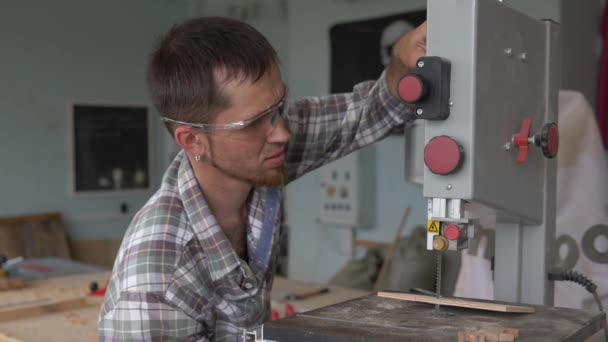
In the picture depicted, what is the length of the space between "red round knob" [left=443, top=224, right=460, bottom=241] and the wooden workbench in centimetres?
107

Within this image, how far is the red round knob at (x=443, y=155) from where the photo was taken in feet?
3.18

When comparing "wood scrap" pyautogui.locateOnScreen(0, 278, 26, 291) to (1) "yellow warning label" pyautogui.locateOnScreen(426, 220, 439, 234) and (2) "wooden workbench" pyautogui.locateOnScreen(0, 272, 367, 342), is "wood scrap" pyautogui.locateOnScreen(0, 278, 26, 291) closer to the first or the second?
(2) "wooden workbench" pyautogui.locateOnScreen(0, 272, 367, 342)

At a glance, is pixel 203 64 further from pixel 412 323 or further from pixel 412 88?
pixel 412 323

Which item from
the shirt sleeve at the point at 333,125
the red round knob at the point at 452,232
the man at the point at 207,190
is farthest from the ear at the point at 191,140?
the red round knob at the point at 452,232

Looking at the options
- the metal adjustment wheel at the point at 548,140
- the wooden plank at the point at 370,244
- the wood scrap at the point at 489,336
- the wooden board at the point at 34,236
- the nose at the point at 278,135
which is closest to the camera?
the wood scrap at the point at 489,336

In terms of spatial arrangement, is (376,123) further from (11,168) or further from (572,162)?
(11,168)

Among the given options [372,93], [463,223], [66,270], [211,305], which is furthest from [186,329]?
[66,270]

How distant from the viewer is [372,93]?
1572 mm

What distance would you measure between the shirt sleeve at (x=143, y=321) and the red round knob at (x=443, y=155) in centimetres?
56

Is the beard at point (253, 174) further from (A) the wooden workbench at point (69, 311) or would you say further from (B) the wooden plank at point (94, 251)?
(B) the wooden plank at point (94, 251)

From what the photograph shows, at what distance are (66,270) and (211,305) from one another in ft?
5.95

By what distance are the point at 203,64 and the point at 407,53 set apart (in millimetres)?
414

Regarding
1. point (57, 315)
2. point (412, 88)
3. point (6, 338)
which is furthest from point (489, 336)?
point (57, 315)

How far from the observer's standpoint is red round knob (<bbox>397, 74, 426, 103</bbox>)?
974 millimetres
